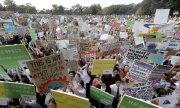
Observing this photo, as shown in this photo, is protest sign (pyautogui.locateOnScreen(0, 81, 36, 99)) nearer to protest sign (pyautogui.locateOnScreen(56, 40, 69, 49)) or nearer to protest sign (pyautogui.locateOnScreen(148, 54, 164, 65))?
protest sign (pyautogui.locateOnScreen(148, 54, 164, 65))

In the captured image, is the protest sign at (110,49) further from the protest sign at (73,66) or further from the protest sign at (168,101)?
the protest sign at (168,101)

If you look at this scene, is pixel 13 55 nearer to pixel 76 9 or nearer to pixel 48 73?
pixel 48 73

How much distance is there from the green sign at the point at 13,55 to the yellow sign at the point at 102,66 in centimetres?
179

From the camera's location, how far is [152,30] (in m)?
15.2

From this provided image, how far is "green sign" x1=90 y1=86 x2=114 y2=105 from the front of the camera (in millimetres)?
6641

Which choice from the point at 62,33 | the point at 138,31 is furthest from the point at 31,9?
the point at 138,31

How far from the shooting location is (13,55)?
7.77 meters

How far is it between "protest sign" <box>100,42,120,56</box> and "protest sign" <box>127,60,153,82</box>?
3.38 meters

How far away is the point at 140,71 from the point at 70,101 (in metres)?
3.00

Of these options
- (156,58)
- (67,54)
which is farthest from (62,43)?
(156,58)

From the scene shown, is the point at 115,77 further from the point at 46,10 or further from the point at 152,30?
the point at 46,10

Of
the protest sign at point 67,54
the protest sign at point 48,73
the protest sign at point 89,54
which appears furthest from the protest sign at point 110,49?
A: the protest sign at point 48,73

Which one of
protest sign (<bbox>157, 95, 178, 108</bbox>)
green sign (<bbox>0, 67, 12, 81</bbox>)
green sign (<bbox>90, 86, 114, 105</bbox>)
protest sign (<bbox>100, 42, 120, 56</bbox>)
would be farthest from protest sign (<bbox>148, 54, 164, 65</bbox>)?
green sign (<bbox>0, 67, 12, 81</bbox>)

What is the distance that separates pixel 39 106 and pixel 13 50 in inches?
60.0
